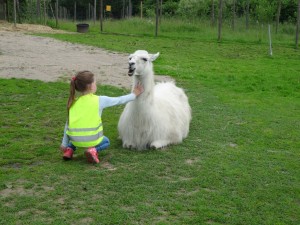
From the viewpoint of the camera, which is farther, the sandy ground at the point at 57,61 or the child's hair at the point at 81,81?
the sandy ground at the point at 57,61

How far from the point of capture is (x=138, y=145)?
5.43 meters

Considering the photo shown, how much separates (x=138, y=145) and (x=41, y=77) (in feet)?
17.2

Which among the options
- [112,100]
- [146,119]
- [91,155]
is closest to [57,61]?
[146,119]

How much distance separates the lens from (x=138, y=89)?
529 centimetres

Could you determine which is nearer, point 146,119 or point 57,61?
point 146,119

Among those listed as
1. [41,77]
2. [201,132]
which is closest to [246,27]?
[41,77]

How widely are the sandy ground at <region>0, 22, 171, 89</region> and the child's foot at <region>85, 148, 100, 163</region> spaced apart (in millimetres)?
4778

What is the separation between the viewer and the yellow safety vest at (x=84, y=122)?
15.9 feet

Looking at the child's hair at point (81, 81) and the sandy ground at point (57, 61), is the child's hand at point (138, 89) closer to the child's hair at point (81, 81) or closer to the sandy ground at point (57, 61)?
the child's hair at point (81, 81)

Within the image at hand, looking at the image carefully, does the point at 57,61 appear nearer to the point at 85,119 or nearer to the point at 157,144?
the point at 157,144

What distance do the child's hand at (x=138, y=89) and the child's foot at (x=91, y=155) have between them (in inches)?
34.2

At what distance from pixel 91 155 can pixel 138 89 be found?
1008mm

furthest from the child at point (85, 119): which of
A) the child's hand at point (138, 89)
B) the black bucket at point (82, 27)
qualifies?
the black bucket at point (82, 27)

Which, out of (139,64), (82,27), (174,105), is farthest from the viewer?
(82,27)
